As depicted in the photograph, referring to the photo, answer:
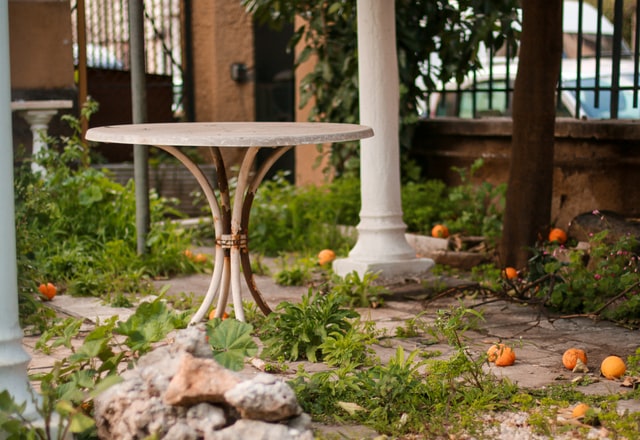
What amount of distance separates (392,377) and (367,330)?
105 centimetres

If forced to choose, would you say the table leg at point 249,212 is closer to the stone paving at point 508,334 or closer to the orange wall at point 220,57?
the stone paving at point 508,334

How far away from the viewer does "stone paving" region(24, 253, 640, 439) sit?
3.89m

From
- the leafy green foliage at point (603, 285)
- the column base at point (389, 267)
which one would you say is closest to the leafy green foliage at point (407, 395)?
the leafy green foliage at point (603, 285)

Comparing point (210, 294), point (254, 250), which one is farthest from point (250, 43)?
point (210, 294)

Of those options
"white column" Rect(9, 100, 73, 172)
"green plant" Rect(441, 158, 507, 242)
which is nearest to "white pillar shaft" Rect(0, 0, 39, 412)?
"white column" Rect(9, 100, 73, 172)

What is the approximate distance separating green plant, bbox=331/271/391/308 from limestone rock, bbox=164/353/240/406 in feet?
8.12

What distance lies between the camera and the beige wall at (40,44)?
6730 millimetres

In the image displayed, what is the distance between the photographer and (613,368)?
3.78 meters

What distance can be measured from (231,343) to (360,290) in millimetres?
2140

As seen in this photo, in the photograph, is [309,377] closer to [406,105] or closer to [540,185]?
[540,185]

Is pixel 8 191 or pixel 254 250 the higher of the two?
pixel 8 191

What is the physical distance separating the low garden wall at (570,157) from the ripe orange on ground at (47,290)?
363 cm

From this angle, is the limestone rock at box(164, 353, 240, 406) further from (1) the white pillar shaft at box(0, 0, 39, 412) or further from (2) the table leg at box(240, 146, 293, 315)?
(2) the table leg at box(240, 146, 293, 315)

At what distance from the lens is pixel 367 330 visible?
14.8ft
